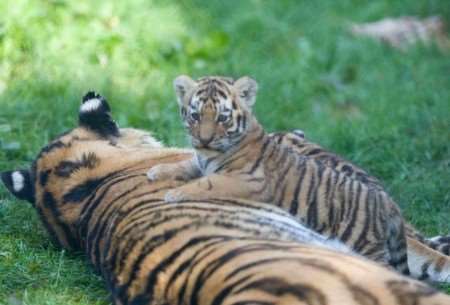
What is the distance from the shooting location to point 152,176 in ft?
18.0

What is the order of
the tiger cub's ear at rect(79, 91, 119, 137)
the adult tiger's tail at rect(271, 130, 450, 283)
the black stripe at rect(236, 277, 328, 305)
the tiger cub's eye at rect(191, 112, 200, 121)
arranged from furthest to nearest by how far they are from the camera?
the tiger cub's ear at rect(79, 91, 119, 137)
the adult tiger's tail at rect(271, 130, 450, 283)
the tiger cub's eye at rect(191, 112, 200, 121)
the black stripe at rect(236, 277, 328, 305)

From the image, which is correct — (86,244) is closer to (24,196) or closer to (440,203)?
(24,196)

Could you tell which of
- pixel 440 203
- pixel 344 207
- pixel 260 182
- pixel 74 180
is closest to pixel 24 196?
pixel 74 180

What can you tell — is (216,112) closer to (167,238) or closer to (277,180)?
(277,180)

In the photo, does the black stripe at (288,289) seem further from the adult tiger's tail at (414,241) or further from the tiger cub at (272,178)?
the adult tiger's tail at (414,241)

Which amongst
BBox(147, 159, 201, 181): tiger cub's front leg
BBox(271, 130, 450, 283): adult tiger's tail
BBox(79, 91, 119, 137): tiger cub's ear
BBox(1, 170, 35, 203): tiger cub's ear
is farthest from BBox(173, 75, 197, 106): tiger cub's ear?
BBox(1, 170, 35, 203): tiger cub's ear

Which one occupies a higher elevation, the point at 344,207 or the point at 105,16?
the point at 105,16

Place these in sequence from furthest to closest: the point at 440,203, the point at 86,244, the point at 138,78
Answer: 1. the point at 138,78
2. the point at 440,203
3. the point at 86,244

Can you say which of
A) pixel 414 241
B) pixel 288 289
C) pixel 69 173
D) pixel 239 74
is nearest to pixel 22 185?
pixel 69 173

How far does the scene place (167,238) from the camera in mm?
4656

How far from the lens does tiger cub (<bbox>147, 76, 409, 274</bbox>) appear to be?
549 centimetres

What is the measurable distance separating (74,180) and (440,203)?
271 centimetres

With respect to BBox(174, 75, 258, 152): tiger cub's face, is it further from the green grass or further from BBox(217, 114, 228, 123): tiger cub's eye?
the green grass

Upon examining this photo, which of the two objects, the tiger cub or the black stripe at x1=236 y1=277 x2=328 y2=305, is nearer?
the black stripe at x1=236 y1=277 x2=328 y2=305
